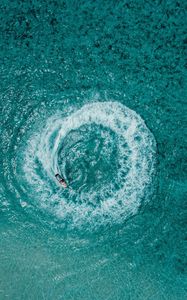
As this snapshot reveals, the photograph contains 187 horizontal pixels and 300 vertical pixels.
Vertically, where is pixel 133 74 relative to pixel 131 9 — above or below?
below

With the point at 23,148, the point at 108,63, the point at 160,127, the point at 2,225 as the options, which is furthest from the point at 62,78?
the point at 2,225

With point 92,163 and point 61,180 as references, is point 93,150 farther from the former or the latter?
point 61,180

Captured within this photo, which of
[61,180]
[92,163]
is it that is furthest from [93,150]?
[61,180]

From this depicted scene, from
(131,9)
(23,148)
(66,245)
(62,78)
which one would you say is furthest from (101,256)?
(131,9)

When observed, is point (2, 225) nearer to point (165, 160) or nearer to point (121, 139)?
point (121, 139)

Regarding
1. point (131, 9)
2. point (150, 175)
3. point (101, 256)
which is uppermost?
point (131, 9)
